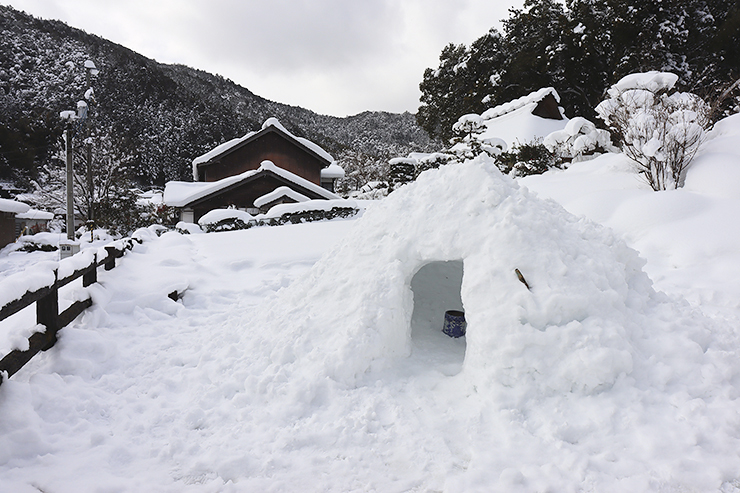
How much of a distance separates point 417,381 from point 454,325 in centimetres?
134

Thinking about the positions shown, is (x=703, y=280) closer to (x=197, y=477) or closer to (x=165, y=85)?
(x=197, y=477)

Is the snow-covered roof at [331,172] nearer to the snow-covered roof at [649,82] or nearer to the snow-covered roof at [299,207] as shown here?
the snow-covered roof at [299,207]

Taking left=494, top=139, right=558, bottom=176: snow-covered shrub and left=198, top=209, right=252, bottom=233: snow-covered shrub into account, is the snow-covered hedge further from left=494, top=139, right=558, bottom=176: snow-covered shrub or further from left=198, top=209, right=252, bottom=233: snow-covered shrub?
left=494, top=139, right=558, bottom=176: snow-covered shrub

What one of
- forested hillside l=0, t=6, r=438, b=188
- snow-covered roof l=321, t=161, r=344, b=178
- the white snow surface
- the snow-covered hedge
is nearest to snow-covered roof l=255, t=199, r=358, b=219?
the snow-covered hedge

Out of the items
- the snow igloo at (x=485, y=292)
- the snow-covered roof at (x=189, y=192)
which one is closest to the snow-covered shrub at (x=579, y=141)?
the snow igloo at (x=485, y=292)

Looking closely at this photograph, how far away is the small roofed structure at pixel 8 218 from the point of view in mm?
17578

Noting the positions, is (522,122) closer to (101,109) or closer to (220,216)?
(220,216)

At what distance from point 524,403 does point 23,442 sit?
146 inches

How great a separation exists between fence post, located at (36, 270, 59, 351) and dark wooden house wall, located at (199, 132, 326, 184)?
1890cm

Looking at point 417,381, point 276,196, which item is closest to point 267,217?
point 276,196

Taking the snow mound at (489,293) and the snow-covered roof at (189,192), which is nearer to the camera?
the snow mound at (489,293)

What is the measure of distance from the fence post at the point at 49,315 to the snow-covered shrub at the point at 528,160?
14622 mm

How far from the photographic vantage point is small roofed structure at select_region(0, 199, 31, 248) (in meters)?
17.6

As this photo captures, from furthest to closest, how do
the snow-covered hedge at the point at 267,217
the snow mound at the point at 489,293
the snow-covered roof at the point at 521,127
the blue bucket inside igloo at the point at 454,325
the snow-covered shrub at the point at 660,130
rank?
1. the snow-covered roof at the point at 521,127
2. the snow-covered hedge at the point at 267,217
3. the snow-covered shrub at the point at 660,130
4. the blue bucket inside igloo at the point at 454,325
5. the snow mound at the point at 489,293
